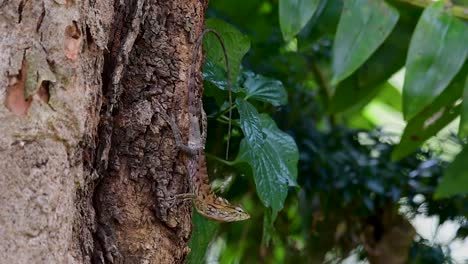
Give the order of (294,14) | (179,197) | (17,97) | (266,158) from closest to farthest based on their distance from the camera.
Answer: (17,97), (179,197), (294,14), (266,158)

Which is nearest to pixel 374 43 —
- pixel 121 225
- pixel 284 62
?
pixel 121 225

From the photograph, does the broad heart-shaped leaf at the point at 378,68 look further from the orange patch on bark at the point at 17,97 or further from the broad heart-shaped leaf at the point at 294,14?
the orange patch on bark at the point at 17,97

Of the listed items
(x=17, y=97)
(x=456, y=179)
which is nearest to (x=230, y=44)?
(x=456, y=179)

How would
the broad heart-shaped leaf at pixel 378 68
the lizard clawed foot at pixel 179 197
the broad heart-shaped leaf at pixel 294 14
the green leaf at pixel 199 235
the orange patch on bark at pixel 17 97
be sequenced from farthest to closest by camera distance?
the broad heart-shaped leaf at pixel 378 68
the green leaf at pixel 199 235
the broad heart-shaped leaf at pixel 294 14
the lizard clawed foot at pixel 179 197
the orange patch on bark at pixel 17 97

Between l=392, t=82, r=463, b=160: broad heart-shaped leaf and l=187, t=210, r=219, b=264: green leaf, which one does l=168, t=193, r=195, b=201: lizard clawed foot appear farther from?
l=392, t=82, r=463, b=160: broad heart-shaped leaf

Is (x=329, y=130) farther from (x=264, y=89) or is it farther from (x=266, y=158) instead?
(x=266, y=158)

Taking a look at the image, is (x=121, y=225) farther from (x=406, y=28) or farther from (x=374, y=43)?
(x=406, y=28)

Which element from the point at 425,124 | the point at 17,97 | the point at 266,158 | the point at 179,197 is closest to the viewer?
the point at 17,97

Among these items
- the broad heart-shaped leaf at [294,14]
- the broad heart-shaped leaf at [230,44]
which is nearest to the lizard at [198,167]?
the broad heart-shaped leaf at [294,14]
